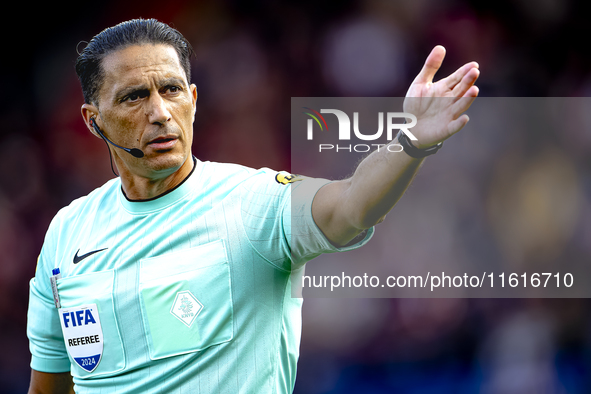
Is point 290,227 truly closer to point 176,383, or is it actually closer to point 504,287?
point 176,383

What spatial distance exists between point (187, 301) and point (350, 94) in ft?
9.99

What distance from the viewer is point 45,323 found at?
2.05 metres

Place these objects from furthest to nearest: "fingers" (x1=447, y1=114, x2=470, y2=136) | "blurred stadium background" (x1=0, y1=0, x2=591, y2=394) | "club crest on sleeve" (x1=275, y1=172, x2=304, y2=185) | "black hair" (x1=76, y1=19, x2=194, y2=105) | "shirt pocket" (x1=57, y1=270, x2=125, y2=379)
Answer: "blurred stadium background" (x1=0, y1=0, x2=591, y2=394) → "black hair" (x1=76, y1=19, x2=194, y2=105) → "shirt pocket" (x1=57, y1=270, x2=125, y2=379) → "club crest on sleeve" (x1=275, y1=172, x2=304, y2=185) → "fingers" (x1=447, y1=114, x2=470, y2=136)

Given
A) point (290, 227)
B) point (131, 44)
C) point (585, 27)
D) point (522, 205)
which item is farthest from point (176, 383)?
point (585, 27)

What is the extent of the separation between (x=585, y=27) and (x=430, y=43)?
1293 millimetres

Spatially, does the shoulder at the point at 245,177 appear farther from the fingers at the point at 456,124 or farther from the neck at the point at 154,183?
the fingers at the point at 456,124

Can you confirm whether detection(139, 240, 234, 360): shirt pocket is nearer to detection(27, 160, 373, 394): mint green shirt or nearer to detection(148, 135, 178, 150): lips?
detection(27, 160, 373, 394): mint green shirt

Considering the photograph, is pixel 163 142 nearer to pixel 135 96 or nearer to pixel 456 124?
pixel 135 96

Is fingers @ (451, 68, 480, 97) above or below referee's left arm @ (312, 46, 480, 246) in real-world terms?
above

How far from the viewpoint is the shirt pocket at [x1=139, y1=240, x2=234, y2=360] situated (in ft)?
5.28

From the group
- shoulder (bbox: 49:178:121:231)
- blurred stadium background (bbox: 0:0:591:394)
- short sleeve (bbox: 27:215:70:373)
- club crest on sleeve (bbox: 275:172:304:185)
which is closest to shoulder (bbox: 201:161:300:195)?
club crest on sleeve (bbox: 275:172:304:185)

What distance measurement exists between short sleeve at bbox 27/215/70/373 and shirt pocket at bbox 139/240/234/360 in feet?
1.97

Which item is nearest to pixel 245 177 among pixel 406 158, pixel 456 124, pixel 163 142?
pixel 163 142

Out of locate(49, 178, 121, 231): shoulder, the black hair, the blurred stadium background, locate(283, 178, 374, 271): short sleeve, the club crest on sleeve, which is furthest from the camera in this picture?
the blurred stadium background
